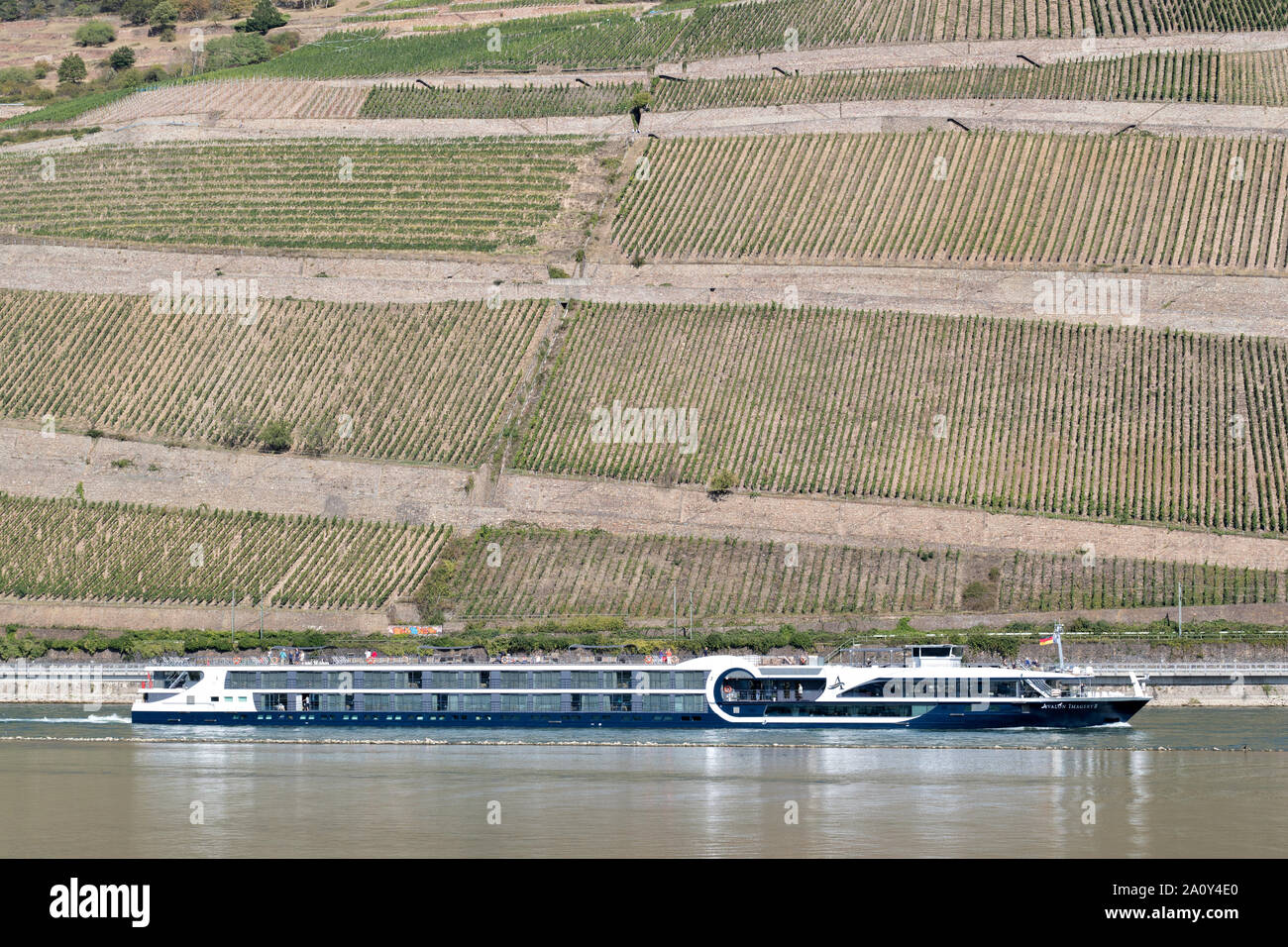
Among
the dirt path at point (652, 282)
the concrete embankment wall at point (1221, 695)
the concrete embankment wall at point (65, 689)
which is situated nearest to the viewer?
the concrete embankment wall at point (1221, 695)

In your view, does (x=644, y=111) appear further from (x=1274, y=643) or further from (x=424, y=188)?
(x=1274, y=643)

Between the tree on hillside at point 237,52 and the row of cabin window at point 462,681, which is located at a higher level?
the tree on hillside at point 237,52

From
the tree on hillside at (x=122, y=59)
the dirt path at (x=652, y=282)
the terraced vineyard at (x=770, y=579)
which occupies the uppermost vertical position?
the tree on hillside at (x=122, y=59)

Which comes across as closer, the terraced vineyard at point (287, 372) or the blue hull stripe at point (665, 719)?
the blue hull stripe at point (665, 719)

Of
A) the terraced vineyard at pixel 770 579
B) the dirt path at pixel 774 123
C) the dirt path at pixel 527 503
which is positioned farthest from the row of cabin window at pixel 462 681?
the dirt path at pixel 774 123

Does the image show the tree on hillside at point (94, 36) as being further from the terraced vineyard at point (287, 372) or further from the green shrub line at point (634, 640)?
the green shrub line at point (634, 640)

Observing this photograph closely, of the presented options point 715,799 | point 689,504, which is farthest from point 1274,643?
point 715,799

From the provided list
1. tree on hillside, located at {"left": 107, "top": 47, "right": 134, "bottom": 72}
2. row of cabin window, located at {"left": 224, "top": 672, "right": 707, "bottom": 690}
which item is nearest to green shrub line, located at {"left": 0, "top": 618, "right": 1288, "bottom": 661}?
A: row of cabin window, located at {"left": 224, "top": 672, "right": 707, "bottom": 690}
